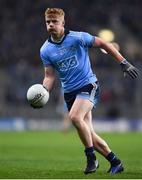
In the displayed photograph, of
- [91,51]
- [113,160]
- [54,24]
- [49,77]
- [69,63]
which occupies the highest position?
[54,24]

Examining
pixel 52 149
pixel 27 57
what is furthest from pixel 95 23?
pixel 52 149

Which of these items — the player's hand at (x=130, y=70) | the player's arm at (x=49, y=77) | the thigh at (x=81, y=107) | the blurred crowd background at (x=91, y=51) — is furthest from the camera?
the blurred crowd background at (x=91, y=51)

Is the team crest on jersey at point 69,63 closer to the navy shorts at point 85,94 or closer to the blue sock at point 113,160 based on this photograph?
the navy shorts at point 85,94

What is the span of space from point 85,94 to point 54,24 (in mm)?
1114

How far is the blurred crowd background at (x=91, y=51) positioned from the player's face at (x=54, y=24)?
19609 millimetres

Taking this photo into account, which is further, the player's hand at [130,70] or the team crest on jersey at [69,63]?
the team crest on jersey at [69,63]

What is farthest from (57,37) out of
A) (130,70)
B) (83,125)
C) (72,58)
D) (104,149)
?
(104,149)

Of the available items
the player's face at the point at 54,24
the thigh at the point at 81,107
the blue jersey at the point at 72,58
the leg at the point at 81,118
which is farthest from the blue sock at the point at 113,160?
the player's face at the point at 54,24

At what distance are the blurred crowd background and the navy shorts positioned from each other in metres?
19.3

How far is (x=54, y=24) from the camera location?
32.0 feet

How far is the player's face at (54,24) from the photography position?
9.72 metres

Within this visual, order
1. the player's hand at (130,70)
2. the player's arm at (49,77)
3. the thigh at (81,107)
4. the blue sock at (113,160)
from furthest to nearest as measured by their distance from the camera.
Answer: the player's arm at (49,77) → the blue sock at (113,160) → the thigh at (81,107) → the player's hand at (130,70)

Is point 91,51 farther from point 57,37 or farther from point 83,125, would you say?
point 83,125

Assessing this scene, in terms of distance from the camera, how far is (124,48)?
112 ft
